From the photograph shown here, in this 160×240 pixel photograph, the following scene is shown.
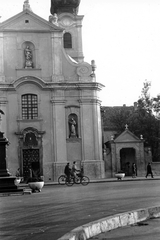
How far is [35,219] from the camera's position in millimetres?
10289

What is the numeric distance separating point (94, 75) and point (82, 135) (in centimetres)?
588

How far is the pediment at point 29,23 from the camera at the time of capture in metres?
43.8

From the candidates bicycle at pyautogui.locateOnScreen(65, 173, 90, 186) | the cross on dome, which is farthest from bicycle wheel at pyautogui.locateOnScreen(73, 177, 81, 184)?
the cross on dome

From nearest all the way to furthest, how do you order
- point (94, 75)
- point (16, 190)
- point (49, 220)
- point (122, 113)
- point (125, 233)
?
point (125, 233) < point (49, 220) < point (16, 190) < point (94, 75) < point (122, 113)

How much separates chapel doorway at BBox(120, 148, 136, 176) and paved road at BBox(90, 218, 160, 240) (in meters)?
39.9

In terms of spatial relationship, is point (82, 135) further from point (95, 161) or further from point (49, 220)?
point (49, 220)

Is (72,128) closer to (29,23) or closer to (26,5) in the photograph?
(29,23)

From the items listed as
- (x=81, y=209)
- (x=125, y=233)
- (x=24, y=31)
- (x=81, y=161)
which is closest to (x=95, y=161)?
(x=81, y=161)

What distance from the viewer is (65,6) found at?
52438 mm

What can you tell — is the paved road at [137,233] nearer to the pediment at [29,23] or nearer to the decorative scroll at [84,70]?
the decorative scroll at [84,70]

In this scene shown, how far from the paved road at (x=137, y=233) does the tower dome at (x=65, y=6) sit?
44981 mm

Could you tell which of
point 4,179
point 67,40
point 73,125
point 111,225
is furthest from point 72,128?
point 111,225

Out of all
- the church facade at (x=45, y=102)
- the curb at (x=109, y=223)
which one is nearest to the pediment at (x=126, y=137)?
the church facade at (x=45, y=102)

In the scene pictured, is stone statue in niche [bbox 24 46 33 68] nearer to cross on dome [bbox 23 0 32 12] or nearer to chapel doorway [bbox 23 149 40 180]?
cross on dome [bbox 23 0 32 12]
